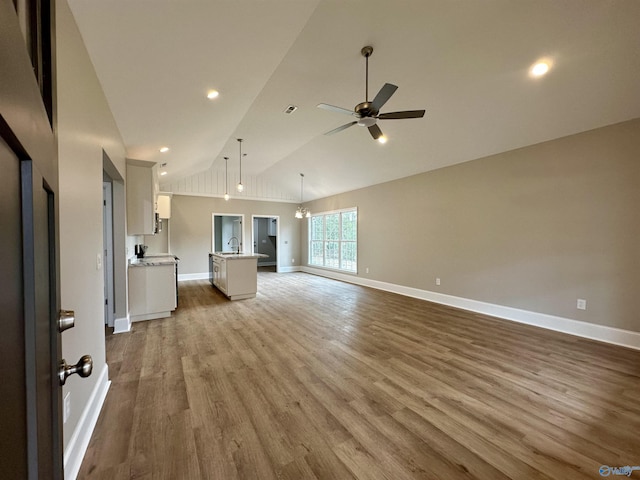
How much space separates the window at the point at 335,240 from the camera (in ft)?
25.6

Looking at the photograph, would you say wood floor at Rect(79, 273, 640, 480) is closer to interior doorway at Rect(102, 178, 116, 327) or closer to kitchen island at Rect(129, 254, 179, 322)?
kitchen island at Rect(129, 254, 179, 322)

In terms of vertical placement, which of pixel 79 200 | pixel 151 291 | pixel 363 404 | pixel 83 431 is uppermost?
pixel 79 200

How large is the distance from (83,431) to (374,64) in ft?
13.5

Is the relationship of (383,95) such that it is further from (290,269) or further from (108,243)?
(290,269)

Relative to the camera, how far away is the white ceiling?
6.70 ft

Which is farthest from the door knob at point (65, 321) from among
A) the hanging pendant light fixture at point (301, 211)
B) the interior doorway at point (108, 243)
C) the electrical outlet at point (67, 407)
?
the hanging pendant light fixture at point (301, 211)

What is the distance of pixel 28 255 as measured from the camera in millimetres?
527

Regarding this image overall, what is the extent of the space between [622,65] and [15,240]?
459 centimetres

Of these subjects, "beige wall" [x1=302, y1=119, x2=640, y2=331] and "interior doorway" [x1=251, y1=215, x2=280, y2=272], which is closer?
"beige wall" [x1=302, y1=119, x2=640, y2=331]

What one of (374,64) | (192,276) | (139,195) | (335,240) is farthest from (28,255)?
(192,276)

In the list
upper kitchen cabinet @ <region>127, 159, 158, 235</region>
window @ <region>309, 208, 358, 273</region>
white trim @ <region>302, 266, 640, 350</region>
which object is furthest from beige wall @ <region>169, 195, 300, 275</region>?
white trim @ <region>302, 266, 640, 350</region>

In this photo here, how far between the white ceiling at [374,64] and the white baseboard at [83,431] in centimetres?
252

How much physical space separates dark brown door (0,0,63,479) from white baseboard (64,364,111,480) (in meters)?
1.18

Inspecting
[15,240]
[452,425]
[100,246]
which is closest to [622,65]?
[452,425]
